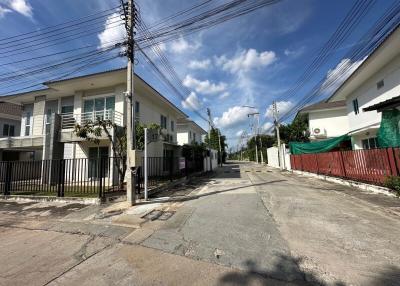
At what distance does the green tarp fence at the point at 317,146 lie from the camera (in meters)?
15.7

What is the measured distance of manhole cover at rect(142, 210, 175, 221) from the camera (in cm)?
625

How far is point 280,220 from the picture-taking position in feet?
18.5

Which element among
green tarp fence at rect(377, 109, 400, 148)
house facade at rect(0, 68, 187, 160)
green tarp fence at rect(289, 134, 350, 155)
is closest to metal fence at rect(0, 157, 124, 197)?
house facade at rect(0, 68, 187, 160)

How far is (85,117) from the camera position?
1505 cm

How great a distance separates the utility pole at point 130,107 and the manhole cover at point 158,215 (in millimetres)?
1378

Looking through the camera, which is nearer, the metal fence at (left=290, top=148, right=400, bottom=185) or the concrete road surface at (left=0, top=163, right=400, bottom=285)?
the concrete road surface at (left=0, top=163, right=400, bottom=285)

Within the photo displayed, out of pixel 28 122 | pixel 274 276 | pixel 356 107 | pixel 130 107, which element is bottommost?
pixel 274 276

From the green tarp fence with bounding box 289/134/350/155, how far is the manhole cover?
13820mm

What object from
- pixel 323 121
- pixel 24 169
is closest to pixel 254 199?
pixel 24 169

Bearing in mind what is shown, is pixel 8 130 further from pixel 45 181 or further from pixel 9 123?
pixel 45 181

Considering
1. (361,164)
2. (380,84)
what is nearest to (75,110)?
(361,164)

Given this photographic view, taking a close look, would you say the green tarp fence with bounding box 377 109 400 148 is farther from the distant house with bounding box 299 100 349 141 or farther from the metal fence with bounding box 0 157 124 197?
the distant house with bounding box 299 100 349 141

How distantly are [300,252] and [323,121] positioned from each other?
27.1 meters

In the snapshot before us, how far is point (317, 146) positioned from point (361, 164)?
7173 mm
